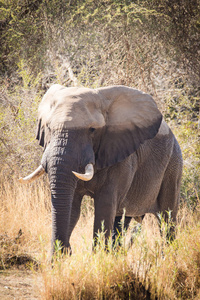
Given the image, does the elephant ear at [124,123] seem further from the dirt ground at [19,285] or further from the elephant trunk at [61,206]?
the dirt ground at [19,285]

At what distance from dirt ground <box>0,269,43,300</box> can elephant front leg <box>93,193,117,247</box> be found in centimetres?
75

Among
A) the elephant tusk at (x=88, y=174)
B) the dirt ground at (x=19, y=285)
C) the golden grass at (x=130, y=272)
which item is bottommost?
the dirt ground at (x=19, y=285)

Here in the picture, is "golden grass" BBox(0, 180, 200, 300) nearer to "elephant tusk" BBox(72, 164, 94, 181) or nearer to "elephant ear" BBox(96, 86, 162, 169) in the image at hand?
"elephant tusk" BBox(72, 164, 94, 181)

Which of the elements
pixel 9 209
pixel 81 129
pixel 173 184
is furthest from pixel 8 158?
pixel 81 129

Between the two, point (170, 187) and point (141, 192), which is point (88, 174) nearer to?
point (141, 192)

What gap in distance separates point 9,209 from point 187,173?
3.42 meters

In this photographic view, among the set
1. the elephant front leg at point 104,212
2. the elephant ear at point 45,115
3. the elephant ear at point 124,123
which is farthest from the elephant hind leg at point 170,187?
the elephant ear at point 45,115

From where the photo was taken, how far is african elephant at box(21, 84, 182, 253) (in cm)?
429

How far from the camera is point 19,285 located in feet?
15.0

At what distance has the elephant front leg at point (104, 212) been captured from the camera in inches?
181

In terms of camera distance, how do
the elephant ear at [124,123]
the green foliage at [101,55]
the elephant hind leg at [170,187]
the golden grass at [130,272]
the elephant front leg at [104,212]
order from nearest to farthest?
the golden grass at [130,272]
the elephant front leg at [104,212]
the elephant ear at [124,123]
the elephant hind leg at [170,187]
the green foliage at [101,55]

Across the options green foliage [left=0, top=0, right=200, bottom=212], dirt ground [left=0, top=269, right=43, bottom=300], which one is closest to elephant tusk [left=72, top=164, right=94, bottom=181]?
dirt ground [left=0, top=269, right=43, bottom=300]

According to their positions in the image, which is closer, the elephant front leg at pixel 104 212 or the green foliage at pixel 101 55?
the elephant front leg at pixel 104 212

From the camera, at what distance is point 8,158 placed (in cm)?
838
